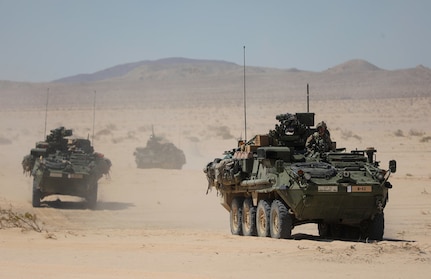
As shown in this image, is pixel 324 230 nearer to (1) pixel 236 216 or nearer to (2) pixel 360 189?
(1) pixel 236 216

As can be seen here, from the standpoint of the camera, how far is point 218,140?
60.6 metres

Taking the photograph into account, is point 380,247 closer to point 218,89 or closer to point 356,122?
point 356,122

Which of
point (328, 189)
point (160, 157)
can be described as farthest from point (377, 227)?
point (160, 157)

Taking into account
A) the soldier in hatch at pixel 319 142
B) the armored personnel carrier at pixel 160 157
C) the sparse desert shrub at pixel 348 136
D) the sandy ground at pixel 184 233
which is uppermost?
the sparse desert shrub at pixel 348 136

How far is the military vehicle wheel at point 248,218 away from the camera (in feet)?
56.6

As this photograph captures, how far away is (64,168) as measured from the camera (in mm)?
26625

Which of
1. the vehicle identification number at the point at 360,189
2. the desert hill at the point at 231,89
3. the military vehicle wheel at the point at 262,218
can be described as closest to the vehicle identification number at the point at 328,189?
the vehicle identification number at the point at 360,189

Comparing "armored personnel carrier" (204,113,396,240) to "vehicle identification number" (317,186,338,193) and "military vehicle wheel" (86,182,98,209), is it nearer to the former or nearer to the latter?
"vehicle identification number" (317,186,338,193)

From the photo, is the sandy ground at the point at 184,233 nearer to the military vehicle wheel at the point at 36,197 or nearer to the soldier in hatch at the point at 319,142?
the military vehicle wheel at the point at 36,197

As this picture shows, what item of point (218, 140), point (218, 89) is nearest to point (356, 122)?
point (218, 140)

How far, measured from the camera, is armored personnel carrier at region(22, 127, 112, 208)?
1041 inches

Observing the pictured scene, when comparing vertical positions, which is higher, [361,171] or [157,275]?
[361,171]

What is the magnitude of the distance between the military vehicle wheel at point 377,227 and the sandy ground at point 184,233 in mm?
316

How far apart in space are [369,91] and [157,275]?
298 feet
